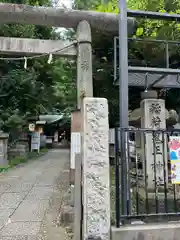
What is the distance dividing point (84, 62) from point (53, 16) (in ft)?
4.17

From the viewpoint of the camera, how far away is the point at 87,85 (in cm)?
529

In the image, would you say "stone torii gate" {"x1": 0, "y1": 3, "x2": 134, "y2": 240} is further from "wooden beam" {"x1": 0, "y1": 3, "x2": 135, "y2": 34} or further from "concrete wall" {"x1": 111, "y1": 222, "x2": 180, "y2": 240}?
"concrete wall" {"x1": 111, "y1": 222, "x2": 180, "y2": 240}

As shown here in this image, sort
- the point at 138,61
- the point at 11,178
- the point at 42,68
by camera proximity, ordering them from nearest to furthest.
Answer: the point at 11,178 → the point at 138,61 → the point at 42,68

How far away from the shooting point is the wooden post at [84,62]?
5297mm

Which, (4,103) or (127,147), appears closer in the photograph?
(127,147)

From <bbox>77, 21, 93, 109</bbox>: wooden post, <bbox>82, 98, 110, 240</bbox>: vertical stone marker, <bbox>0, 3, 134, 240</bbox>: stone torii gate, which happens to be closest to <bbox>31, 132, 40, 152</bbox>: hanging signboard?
<bbox>0, 3, 134, 240</bbox>: stone torii gate

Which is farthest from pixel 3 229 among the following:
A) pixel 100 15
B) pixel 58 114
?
pixel 58 114

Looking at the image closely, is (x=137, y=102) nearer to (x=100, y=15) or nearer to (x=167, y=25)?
(x=167, y=25)

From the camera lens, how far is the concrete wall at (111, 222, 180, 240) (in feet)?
11.3

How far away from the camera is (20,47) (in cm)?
578

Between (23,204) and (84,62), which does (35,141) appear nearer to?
(23,204)

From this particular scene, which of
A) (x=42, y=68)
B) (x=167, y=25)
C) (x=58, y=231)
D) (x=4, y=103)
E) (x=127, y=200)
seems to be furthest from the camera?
(x=42, y=68)

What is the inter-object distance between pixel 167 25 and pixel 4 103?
10.2 m

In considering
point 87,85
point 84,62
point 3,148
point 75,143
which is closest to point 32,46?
point 84,62
